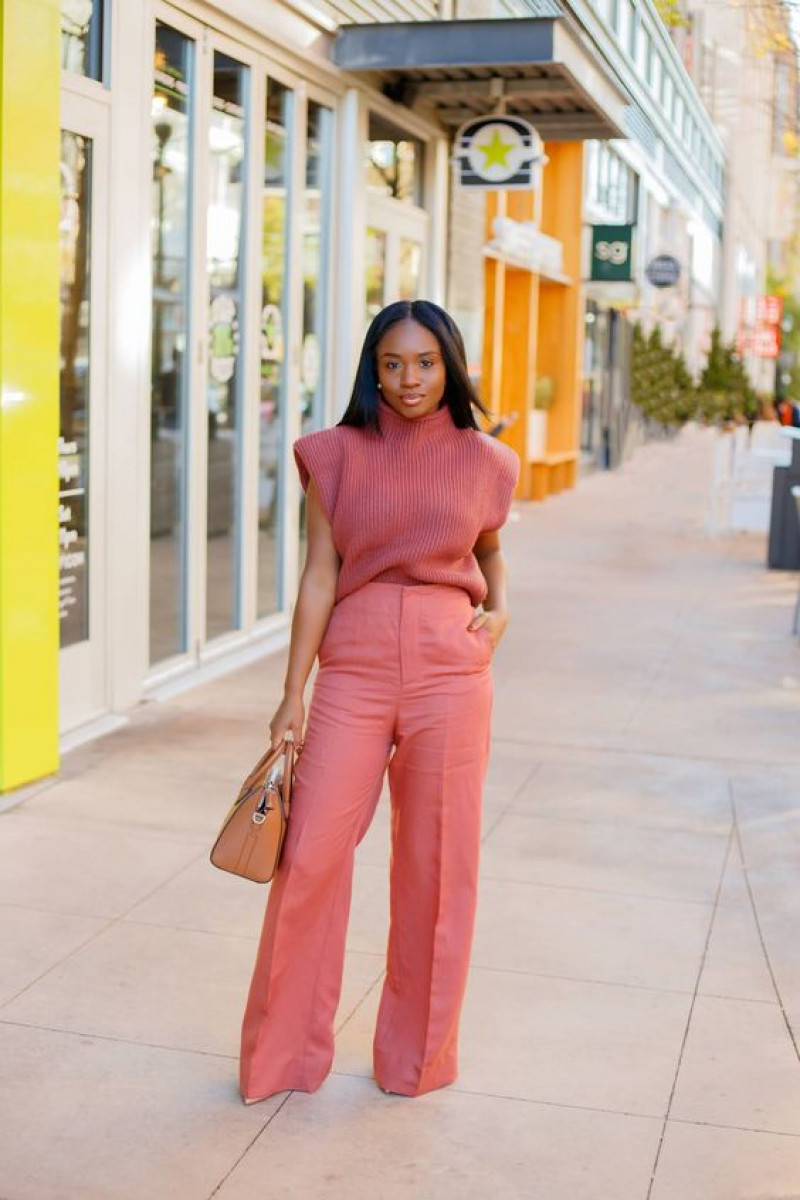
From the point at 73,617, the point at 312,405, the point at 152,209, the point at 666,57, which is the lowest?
the point at 73,617

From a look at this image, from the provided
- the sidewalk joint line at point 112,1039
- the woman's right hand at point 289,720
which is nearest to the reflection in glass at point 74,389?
the sidewalk joint line at point 112,1039

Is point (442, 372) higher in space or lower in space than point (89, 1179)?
higher

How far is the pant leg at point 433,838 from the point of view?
371cm

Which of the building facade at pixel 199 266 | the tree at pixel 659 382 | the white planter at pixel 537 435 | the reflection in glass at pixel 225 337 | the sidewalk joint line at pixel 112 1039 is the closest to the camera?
the sidewalk joint line at pixel 112 1039

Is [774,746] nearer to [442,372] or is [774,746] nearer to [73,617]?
[73,617]

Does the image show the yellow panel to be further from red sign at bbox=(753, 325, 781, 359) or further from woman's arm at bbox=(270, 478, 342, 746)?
red sign at bbox=(753, 325, 781, 359)

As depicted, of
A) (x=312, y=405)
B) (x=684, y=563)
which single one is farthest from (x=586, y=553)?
(x=312, y=405)

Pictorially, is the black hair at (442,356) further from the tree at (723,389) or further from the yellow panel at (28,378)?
the tree at (723,389)

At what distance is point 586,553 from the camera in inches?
624

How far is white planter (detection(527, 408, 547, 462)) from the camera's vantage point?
2217cm

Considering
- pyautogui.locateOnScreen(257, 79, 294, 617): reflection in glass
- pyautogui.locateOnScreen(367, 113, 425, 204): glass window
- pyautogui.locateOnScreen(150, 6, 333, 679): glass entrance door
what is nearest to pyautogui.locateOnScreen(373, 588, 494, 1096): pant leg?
pyautogui.locateOnScreen(150, 6, 333, 679): glass entrance door

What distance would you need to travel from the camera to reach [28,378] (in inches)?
249

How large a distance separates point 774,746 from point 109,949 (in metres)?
3.85

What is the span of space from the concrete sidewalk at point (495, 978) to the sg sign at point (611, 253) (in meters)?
15.9
